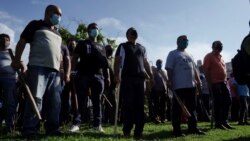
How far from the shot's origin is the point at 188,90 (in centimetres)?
964

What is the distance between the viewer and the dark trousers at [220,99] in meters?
11.4

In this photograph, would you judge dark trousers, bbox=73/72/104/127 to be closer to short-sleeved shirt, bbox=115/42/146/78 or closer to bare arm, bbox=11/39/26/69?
short-sleeved shirt, bbox=115/42/146/78

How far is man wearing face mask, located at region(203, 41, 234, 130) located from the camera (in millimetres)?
11391

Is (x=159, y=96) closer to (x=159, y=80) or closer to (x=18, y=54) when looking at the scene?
(x=159, y=80)

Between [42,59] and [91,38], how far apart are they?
7.59 ft

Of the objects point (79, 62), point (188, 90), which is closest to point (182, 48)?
point (188, 90)

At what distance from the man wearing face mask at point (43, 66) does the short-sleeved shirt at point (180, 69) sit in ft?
10.0

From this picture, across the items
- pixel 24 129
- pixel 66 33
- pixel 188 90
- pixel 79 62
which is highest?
pixel 66 33

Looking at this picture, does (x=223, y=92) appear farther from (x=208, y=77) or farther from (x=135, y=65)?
(x=135, y=65)

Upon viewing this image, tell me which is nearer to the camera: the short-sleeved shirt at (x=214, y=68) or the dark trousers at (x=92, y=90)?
the dark trousers at (x=92, y=90)

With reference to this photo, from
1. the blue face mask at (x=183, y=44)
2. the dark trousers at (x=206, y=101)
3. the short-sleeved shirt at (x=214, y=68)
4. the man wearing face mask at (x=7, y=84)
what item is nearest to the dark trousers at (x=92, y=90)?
the man wearing face mask at (x=7, y=84)

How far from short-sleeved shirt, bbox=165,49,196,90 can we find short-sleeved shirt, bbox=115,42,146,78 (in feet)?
3.27

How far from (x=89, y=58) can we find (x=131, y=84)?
118cm

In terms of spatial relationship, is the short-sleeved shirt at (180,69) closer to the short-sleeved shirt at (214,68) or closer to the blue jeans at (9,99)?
the short-sleeved shirt at (214,68)
